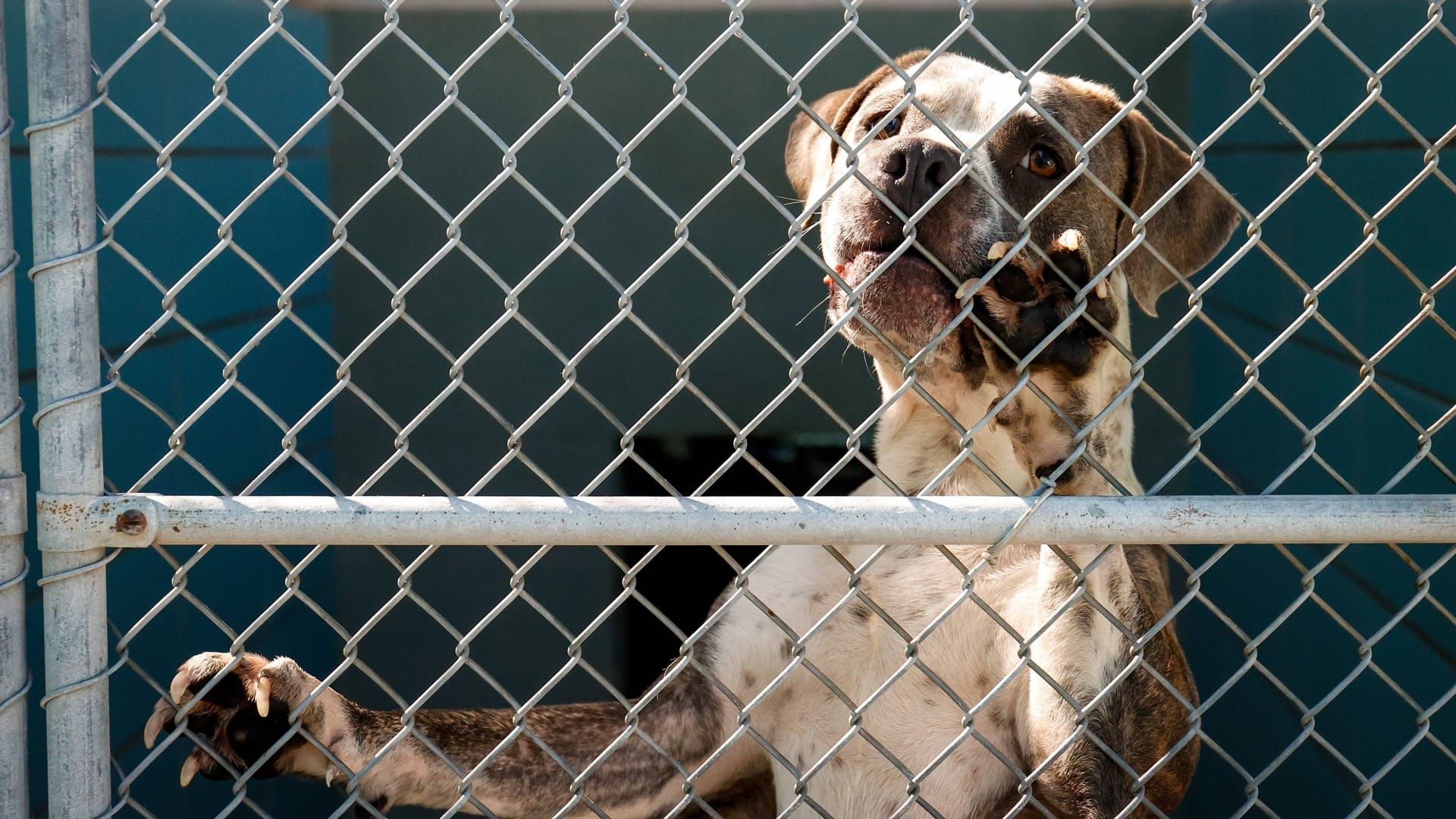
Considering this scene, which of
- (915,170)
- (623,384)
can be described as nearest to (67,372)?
(915,170)

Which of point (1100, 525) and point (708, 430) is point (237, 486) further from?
point (1100, 525)

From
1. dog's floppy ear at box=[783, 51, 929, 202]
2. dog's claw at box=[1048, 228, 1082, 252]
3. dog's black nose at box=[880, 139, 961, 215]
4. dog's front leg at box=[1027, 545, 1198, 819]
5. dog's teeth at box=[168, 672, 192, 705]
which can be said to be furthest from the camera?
dog's floppy ear at box=[783, 51, 929, 202]

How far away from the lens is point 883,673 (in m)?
2.75

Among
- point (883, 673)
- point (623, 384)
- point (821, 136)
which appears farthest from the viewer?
point (623, 384)

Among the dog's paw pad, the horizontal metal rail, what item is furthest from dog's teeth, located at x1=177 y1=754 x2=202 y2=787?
the horizontal metal rail

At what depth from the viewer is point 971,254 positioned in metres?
2.33

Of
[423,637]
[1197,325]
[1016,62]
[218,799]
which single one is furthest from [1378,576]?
[423,637]

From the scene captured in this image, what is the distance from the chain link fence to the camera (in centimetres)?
166

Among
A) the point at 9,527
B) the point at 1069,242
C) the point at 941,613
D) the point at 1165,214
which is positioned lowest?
the point at 941,613

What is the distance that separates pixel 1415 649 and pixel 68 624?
9.42 ft

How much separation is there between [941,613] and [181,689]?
1.43 meters

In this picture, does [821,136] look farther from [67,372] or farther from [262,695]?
[67,372]

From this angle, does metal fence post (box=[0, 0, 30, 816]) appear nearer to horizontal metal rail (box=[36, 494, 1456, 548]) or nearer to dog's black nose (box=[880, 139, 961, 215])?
horizontal metal rail (box=[36, 494, 1456, 548])

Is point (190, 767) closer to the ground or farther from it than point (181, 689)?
closer to the ground
